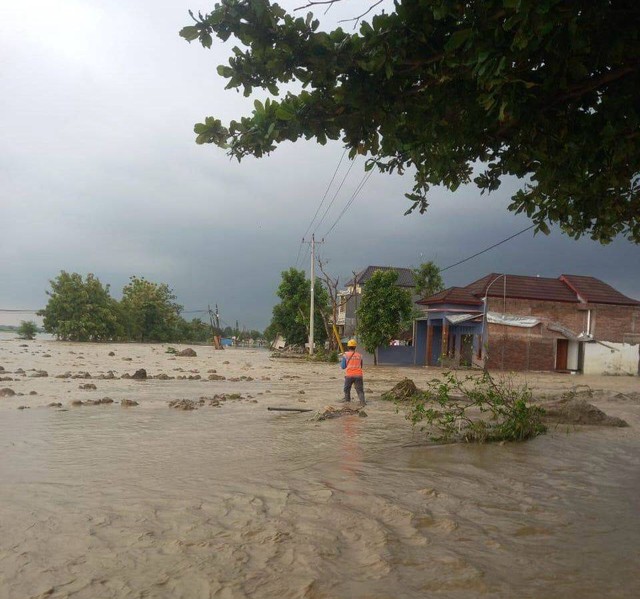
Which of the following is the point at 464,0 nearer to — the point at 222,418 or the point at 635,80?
the point at 635,80

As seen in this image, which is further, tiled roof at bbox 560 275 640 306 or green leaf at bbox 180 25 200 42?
tiled roof at bbox 560 275 640 306

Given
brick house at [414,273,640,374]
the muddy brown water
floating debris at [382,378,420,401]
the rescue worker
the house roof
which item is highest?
the house roof

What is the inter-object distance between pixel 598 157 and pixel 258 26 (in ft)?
11.5

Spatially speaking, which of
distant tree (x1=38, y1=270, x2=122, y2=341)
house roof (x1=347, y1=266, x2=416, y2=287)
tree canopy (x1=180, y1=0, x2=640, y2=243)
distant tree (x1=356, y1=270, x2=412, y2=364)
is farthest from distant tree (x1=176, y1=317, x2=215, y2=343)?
tree canopy (x1=180, y1=0, x2=640, y2=243)

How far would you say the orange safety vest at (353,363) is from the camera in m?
13.7

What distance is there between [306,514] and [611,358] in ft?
100

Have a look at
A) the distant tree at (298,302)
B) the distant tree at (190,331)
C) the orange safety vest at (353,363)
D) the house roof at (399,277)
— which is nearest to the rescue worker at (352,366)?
the orange safety vest at (353,363)

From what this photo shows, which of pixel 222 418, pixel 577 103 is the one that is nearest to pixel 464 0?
pixel 577 103

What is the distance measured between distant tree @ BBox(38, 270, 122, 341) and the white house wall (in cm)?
4576

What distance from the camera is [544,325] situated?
104 ft

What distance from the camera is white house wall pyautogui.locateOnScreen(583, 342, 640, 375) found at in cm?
3156

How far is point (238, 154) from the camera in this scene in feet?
18.3

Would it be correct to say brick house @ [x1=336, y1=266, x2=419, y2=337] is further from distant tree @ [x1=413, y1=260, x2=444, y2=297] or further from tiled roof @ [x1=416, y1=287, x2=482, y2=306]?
tiled roof @ [x1=416, y1=287, x2=482, y2=306]

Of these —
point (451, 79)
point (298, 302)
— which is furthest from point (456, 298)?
point (451, 79)
